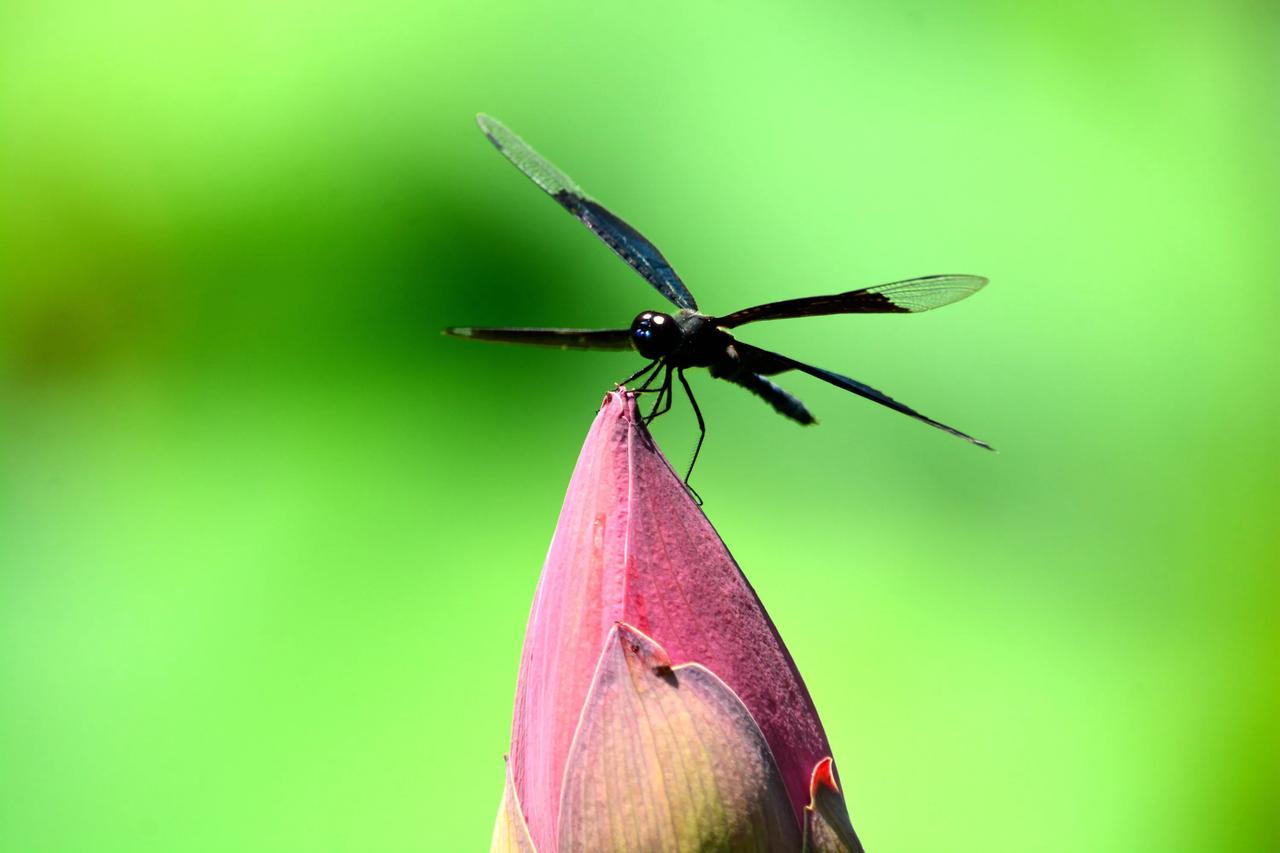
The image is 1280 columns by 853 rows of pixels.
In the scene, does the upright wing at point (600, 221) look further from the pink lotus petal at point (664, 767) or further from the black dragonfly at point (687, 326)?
the pink lotus petal at point (664, 767)

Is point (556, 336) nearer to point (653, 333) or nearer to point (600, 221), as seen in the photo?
point (653, 333)

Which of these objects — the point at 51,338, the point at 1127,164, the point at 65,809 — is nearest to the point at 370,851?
the point at 65,809

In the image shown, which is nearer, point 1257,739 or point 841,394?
point 1257,739

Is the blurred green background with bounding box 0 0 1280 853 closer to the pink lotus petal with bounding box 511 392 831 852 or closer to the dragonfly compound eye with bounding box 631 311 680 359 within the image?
the dragonfly compound eye with bounding box 631 311 680 359

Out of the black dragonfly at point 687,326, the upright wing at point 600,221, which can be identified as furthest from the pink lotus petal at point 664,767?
the upright wing at point 600,221

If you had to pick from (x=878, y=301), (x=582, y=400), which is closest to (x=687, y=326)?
(x=878, y=301)

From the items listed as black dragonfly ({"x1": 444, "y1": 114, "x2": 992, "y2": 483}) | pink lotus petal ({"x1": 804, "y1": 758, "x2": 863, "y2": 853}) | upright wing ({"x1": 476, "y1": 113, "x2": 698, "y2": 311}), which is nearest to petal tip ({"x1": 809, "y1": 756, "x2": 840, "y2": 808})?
pink lotus petal ({"x1": 804, "y1": 758, "x2": 863, "y2": 853})

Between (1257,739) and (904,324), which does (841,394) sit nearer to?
(904,324)
